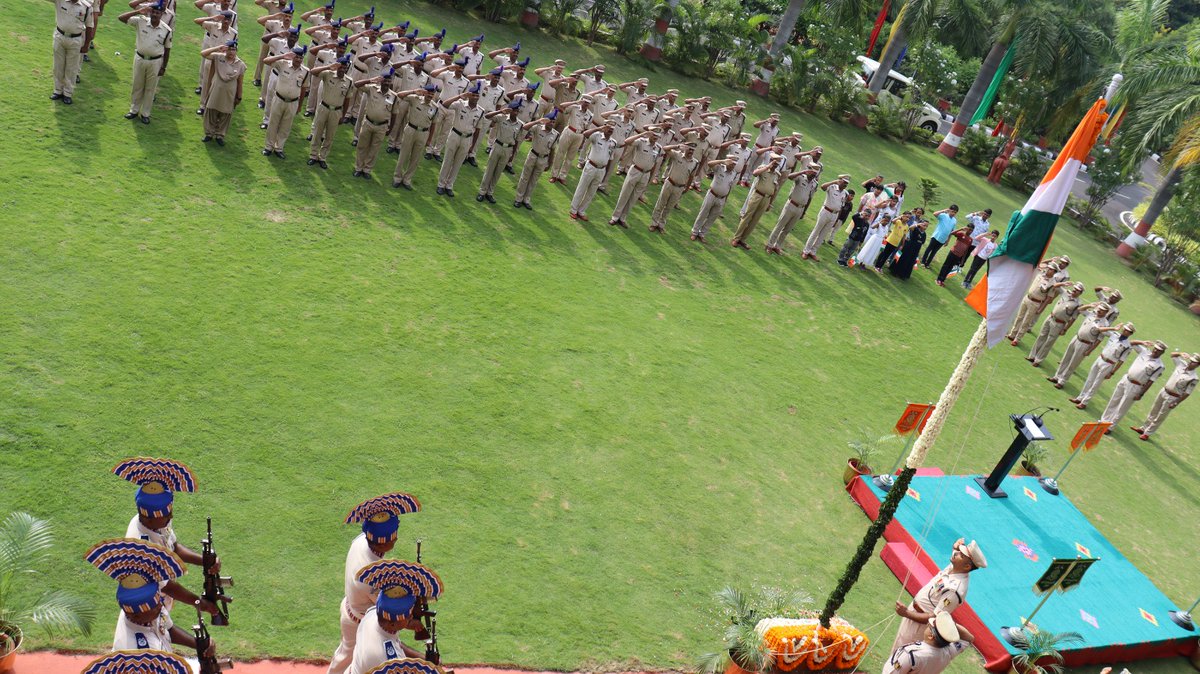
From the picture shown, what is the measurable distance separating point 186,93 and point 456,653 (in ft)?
34.5

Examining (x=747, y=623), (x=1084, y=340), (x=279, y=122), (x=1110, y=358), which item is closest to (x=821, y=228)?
(x=1084, y=340)

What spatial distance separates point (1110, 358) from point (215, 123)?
1512cm

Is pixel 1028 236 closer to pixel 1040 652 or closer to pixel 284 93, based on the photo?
pixel 1040 652

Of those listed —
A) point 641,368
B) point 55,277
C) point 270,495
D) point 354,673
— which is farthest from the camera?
point 641,368

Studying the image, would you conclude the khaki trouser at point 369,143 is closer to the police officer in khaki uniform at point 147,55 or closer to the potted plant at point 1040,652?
the police officer in khaki uniform at point 147,55

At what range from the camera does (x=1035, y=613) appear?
9188mm

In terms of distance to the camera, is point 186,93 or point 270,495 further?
point 186,93

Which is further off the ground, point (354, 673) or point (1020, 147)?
point (1020, 147)

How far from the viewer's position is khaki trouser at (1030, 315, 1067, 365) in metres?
16.5

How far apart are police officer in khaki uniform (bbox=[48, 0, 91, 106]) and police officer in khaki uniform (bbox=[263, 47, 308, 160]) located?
2287 mm

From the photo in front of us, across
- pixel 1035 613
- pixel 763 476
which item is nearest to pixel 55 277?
pixel 763 476

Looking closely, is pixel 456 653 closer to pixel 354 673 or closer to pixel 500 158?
pixel 354 673

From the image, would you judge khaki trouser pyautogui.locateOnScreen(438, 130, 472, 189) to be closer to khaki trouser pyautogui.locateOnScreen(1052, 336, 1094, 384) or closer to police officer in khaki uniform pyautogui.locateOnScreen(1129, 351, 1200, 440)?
khaki trouser pyautogui.locateOnScreen(1052, 336, 1094, 384)

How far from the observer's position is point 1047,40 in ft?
86.7
